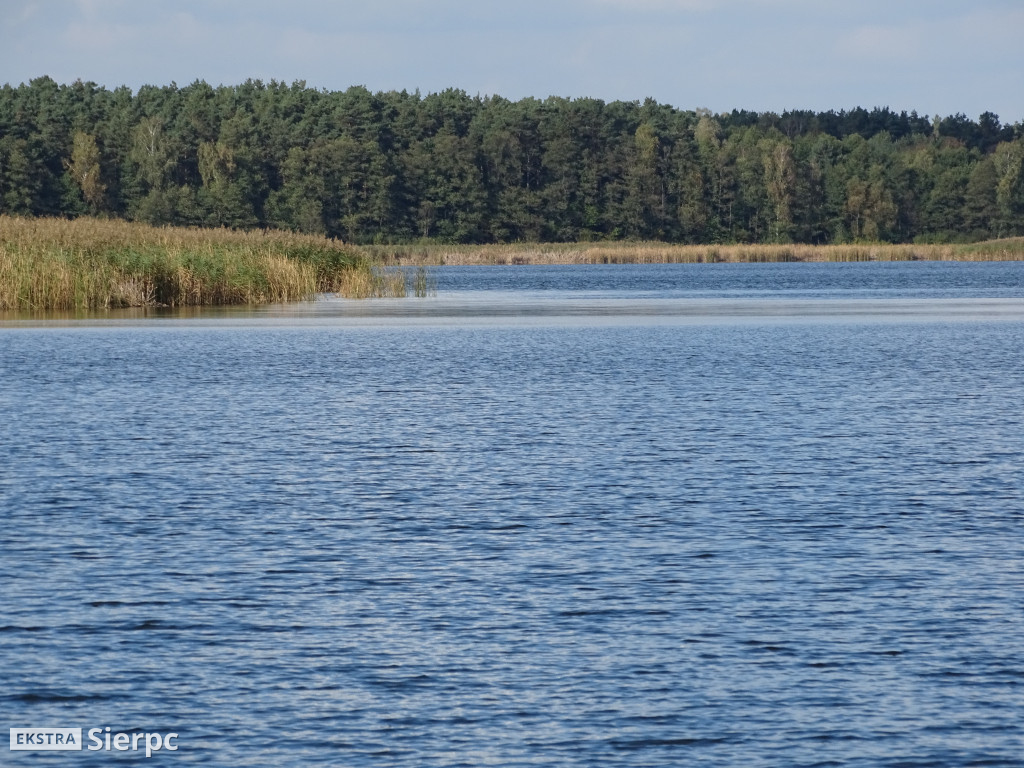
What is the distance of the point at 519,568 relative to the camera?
33.6 feet

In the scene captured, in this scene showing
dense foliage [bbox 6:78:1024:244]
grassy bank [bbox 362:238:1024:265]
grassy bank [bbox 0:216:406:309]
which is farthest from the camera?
dense foliage [bbox 6:78:1024:244]

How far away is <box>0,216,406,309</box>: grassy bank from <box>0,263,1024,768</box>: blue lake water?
Answer: 13976 mm

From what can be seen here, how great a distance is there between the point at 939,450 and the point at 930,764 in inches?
367

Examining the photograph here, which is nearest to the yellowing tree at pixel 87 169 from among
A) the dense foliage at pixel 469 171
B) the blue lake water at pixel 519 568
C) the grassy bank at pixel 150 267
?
the dense foliage at pixel 469 171

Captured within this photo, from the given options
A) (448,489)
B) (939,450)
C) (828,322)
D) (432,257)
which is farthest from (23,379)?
(432,257)

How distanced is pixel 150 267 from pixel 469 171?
85.2 metres

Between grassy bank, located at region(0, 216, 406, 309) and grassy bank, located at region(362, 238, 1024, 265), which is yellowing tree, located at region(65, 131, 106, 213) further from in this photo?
grassy bank, located at region(0, 216, 406, 309)

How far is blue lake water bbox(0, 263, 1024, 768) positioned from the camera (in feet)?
23.8

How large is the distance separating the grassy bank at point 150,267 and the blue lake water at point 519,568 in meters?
14.0

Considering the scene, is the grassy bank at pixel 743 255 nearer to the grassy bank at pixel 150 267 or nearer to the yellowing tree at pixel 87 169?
the yellowing tree at pixel 87 169

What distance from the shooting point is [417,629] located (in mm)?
8758

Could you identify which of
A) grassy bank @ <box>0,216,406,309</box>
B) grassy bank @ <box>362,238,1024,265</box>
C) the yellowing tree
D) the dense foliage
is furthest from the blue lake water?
the dense foliage

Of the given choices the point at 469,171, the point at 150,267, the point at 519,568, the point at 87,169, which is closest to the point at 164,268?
the point at 150,267

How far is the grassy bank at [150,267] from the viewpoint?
1465 inches
